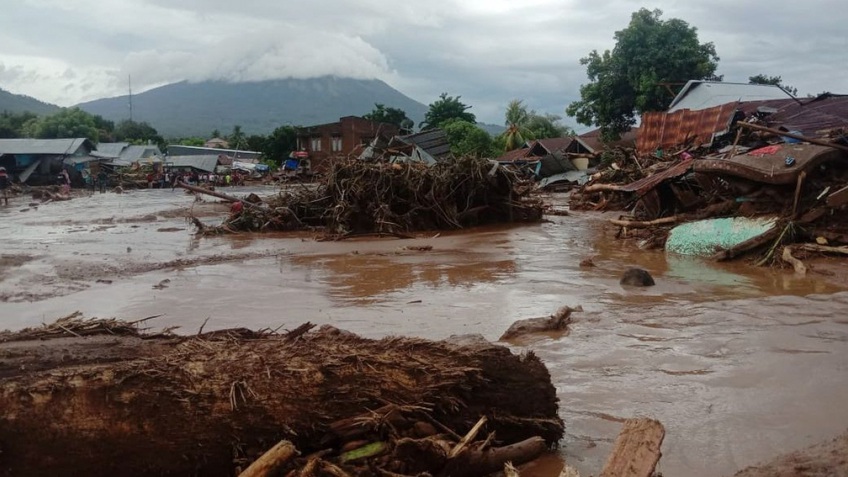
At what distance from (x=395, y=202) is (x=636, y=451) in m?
12.2

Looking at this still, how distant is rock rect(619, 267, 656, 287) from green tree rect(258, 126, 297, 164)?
167 feet

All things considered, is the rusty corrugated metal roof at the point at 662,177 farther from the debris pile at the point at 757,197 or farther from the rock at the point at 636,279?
the rock at the point at 636,279

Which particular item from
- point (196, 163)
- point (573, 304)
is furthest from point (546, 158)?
point (196, 163)

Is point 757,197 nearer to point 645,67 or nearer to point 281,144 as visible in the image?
point 645,67

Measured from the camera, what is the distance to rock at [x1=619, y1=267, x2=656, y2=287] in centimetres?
752

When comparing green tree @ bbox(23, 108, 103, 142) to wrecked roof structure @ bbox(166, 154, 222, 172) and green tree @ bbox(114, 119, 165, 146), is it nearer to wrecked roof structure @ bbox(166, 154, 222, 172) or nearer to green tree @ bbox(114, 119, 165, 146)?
green tree @ bbox(114, 119, 165, 146)

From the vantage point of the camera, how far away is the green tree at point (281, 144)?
185 feet

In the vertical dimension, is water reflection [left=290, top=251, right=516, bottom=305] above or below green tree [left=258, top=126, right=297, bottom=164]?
below

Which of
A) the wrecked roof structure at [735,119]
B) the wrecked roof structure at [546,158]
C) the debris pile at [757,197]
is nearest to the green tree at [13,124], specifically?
the wrecked roof structure at [546,158]

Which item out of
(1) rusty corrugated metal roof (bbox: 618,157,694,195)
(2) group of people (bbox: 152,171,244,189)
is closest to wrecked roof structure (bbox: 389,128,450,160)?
(1) rusty corrugated metal roof (bbox: 618,157,694,195)

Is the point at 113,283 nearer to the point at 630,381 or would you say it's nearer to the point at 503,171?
the point at 630,381

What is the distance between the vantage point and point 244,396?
9.31 feet

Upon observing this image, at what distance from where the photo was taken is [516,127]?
48.8 m

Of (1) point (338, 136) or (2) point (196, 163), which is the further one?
(1) point (338, 136)
